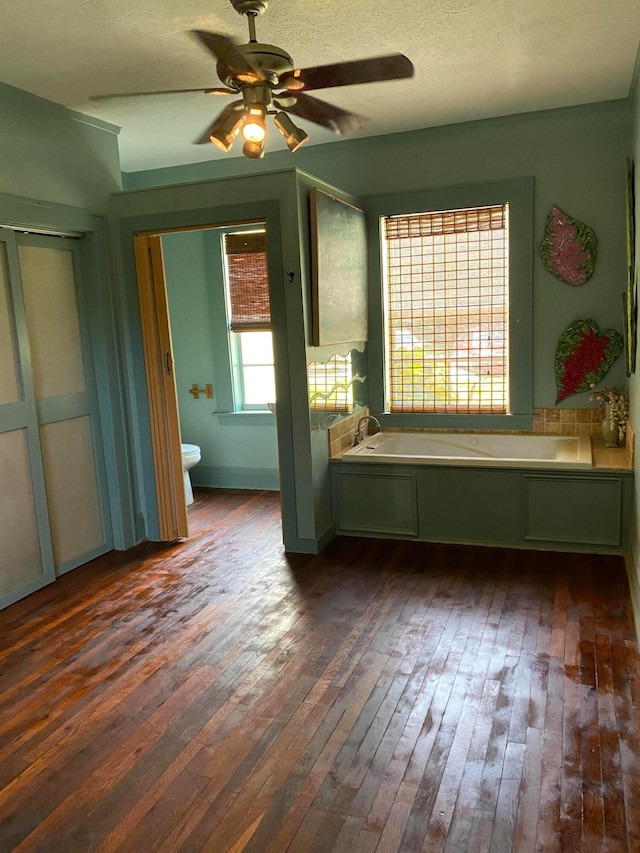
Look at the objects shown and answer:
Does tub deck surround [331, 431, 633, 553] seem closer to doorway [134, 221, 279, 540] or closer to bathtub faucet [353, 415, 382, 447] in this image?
bathtub faucet [353, 415, 382, 447]

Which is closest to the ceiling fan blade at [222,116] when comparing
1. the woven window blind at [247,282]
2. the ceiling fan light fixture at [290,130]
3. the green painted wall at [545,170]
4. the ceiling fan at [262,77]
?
the ceiling fan at [262,77]

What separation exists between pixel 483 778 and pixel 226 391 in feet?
13.9

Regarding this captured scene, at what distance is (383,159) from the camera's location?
491 cm

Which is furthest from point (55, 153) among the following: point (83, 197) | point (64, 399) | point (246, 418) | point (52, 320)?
point (246, 418)

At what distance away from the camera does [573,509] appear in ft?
12.9

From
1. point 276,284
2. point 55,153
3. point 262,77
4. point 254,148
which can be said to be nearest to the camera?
point 262,77

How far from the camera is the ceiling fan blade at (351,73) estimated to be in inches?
92.6

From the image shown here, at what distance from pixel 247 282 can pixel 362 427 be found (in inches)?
65.6

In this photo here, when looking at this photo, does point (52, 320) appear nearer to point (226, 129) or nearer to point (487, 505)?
point (226, 129)

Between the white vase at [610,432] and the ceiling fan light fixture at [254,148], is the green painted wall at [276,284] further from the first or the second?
the white vase at [610,432]

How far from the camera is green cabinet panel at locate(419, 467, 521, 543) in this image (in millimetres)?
4070

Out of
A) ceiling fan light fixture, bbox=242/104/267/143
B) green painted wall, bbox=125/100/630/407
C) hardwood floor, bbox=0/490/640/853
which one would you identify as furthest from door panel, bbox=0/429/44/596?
green painted wall, bbox=125/100/630/407

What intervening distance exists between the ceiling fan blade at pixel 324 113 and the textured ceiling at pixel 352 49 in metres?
0.38

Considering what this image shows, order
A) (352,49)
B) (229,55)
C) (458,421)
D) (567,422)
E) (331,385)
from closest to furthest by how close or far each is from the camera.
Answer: (229,55) < (352,49) < (331,385) < (567,422) < (458,421)
